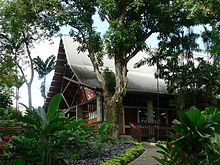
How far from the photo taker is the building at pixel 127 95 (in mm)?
23750

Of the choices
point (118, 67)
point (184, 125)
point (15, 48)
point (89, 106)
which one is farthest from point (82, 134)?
point (15, 48)

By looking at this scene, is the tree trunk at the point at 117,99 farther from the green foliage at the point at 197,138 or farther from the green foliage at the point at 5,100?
the green foliage at the point at 197,138

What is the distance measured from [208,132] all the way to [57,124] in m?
4.32

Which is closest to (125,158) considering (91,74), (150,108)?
(91,74)

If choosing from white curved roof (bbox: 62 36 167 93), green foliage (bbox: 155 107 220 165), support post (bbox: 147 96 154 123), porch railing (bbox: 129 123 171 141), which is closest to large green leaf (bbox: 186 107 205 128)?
green foliage (bbox: 155 107 220 165)

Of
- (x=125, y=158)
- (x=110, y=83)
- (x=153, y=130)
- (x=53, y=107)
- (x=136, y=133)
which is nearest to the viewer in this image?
(x=53, y=107)

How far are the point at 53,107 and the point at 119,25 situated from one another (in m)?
12.2

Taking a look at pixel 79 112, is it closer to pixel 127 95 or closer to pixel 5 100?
pixel 127 95

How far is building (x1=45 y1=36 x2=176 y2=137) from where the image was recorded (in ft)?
77.9

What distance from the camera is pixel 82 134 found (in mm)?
9703

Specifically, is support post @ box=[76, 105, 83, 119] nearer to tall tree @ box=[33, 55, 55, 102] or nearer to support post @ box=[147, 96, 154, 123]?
support post @ box=[147, 96, 154, 123]

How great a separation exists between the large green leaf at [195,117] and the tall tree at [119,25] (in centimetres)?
1517

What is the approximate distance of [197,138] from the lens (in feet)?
12.4

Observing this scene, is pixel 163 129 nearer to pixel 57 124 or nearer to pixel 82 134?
pixel 82 134
